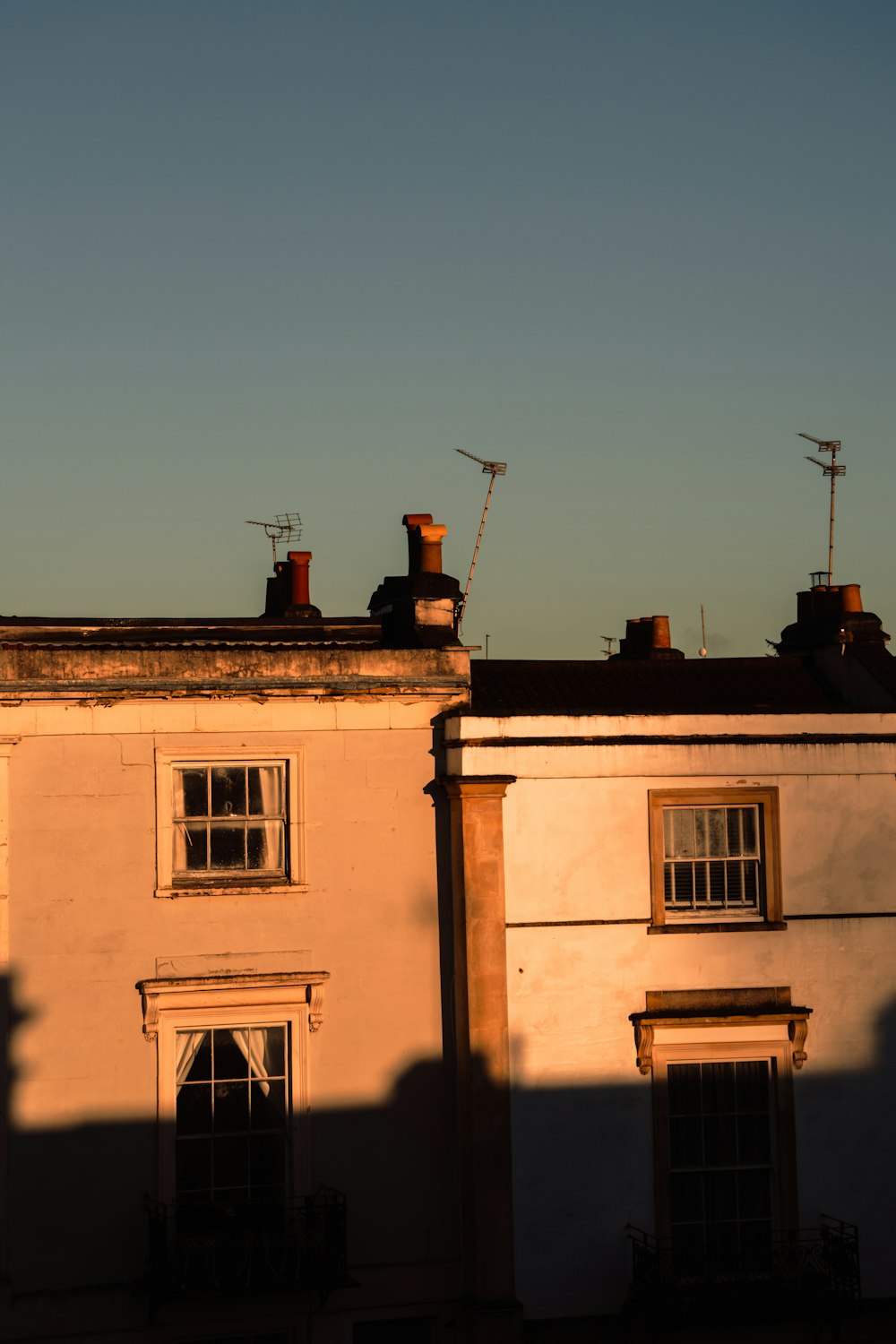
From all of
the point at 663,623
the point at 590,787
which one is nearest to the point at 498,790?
the point at 590,787

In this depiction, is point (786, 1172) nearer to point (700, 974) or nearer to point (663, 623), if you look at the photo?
point (700, 974)

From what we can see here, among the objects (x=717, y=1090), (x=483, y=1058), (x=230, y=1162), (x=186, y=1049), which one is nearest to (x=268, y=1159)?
(x=230, y=1162)

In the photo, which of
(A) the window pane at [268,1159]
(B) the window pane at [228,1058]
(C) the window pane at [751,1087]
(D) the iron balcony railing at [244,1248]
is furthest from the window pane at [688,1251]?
(B) the window pane at [228,1058]

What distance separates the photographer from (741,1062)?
20047mm

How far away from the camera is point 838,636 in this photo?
24234 millimetres

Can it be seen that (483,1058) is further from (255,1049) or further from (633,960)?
(255,1049)

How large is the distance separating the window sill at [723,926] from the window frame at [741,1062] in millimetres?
1143

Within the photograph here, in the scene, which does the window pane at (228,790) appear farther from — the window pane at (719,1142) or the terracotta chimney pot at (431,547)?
the window pane at (719,1142)

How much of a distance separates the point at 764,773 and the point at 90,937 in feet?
27.6

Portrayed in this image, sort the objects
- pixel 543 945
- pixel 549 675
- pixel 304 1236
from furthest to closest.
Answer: pixel 549 675, pixel 543 945, pixel 304 1236

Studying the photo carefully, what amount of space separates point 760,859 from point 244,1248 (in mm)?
7714

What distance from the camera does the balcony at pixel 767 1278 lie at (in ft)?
62.5

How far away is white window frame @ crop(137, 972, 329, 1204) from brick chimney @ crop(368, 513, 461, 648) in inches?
184

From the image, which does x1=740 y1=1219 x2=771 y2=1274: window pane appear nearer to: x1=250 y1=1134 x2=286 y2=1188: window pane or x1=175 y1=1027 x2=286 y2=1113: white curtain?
x1=250 y1=1134 x2=286 y2=1188: window pane
